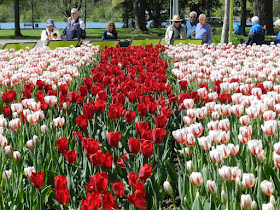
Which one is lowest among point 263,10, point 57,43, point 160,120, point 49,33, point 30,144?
point 30,144

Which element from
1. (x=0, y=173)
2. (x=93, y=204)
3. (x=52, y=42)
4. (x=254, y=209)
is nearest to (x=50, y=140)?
(x=0, y=173)

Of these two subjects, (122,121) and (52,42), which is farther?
(52,42)

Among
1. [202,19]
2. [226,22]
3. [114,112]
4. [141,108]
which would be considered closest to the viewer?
[114,112]

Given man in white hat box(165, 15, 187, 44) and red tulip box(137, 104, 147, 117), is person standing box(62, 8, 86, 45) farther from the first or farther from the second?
red tulip box(137, 104, 147, 117)

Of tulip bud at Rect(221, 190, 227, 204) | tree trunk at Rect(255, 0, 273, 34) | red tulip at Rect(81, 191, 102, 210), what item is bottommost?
tulip bud at Rect(221, 190, 227, 204)

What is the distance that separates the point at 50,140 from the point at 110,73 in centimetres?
264

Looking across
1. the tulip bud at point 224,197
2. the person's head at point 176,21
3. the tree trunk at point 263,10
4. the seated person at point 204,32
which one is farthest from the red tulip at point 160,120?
the tree trunk at point 263,10

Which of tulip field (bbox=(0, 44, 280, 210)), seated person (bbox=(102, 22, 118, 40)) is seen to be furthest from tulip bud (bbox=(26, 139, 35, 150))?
seated person (bbox=(102, 22, 118, 40))

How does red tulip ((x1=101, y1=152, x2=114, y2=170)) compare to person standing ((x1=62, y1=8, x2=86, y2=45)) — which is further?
person standing ((x1=62, y1=8, x2=86, y2=45))

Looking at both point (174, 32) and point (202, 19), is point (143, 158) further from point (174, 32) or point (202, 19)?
point (174, 32)

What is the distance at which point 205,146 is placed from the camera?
243cm

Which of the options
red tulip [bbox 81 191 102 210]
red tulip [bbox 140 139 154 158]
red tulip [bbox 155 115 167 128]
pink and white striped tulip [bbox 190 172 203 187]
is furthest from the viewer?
red tulip [bbox 155 115 167 128]

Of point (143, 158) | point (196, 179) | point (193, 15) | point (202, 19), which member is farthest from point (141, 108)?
point (193, 15)

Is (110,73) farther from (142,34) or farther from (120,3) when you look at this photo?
(120,3)
